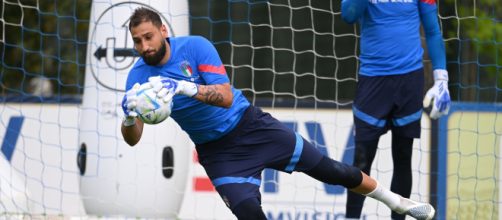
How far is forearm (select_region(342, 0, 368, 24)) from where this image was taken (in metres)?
6.78

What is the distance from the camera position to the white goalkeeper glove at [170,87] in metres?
5.30

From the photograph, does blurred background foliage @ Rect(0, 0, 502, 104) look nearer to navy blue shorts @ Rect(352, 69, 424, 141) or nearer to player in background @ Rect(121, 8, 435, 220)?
navy blue shorts @ Rect(352, 69, 424, 141)

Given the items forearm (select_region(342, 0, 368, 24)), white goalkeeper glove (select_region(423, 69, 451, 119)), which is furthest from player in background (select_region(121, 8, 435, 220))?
forearm (select_region(342, 0, 368, 24))

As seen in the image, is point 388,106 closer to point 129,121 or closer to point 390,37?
point 390,37

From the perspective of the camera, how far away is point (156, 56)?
565 centimetres

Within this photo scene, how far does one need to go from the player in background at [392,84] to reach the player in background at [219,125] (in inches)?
25.9

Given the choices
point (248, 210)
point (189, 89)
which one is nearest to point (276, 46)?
point (248, 210)

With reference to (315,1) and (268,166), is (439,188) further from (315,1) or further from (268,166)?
(268,166)

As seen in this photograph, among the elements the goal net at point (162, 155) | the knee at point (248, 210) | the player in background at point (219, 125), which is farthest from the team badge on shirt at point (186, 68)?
the goal net at point (162, 155)

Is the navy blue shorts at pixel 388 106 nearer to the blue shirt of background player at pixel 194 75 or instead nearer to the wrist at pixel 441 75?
the wrist at pixel 441 75

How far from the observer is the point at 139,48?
18.4ft

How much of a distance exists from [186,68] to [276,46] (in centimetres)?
506

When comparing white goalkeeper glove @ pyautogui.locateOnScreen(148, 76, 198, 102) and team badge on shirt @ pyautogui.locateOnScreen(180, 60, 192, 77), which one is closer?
white goalkeeper glove @ pyautogui.locateOnScreen(148, 76, 198, 102)

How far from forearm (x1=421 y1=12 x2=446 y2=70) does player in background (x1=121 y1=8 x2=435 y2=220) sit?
115 centimetres
